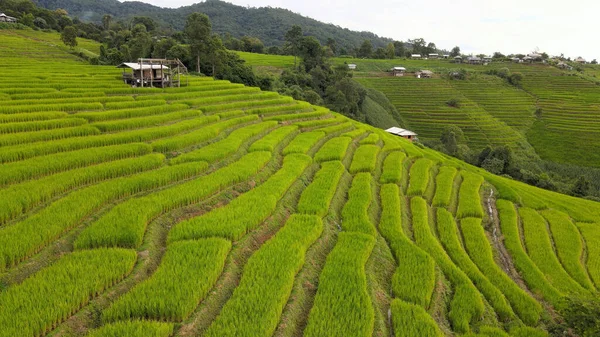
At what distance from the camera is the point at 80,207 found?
8.83 m

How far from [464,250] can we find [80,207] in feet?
36.9

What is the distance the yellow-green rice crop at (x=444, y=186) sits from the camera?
15.2 m

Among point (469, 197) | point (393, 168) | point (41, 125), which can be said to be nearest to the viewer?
point (41, 125)

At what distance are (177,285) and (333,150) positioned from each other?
1271cm

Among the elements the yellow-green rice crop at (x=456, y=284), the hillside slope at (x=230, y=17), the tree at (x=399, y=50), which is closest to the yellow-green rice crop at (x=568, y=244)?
the yellow-green rice crop at (x=456, y=284)

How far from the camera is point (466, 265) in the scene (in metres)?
10.3

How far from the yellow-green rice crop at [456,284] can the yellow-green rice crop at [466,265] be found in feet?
1.36

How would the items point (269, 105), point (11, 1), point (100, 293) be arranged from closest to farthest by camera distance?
1. point (100, 293)
2. point (269, 105)
3. point (11, 1)


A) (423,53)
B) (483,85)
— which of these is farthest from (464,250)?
(423,53)

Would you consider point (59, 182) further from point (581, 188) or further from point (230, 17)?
point (230, 17)

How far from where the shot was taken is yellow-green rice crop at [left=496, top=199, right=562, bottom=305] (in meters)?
10.0

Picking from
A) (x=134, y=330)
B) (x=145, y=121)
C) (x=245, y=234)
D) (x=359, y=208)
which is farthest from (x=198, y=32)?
(x=134, y=330)

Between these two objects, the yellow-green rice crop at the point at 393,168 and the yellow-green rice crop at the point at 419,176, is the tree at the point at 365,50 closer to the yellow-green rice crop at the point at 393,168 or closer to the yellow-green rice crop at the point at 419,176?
the yellow-green rice crop at the point at 419,176

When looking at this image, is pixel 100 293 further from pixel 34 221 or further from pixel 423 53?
pixel 423 53
